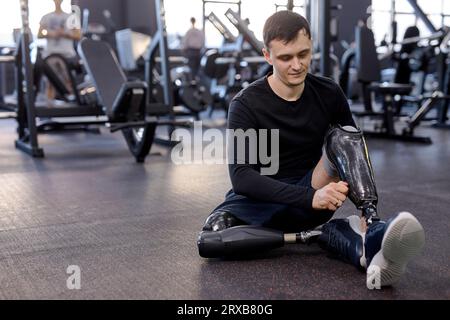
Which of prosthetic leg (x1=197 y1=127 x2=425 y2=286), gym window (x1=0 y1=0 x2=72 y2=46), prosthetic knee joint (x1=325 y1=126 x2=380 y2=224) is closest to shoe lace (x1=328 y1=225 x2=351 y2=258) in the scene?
prosthetic leg (x1=197 y1=127 x2=425 y2=286)

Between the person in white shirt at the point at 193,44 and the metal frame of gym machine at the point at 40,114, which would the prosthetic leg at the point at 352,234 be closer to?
the metal frame of gym machine at the point at 40,114

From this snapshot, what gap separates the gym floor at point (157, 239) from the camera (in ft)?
4.41

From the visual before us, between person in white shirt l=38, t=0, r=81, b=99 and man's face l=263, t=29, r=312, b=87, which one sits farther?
person in white shirt l=38, t=0, r=81, b=99

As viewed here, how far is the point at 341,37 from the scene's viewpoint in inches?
487

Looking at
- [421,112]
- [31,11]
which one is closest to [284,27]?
[31,11]

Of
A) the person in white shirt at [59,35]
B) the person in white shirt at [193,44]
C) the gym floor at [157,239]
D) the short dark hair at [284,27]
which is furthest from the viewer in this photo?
the person in white shirt at [193,44]

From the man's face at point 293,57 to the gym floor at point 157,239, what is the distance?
511 mm

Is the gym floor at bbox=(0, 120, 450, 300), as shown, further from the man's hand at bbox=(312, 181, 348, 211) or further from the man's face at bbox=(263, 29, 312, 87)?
the man's face at bbox=(263, 29, 312, 87)

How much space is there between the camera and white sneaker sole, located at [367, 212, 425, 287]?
1198 mm

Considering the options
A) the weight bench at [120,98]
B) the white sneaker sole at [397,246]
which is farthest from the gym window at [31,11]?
the white sneaker sole at [397,246]

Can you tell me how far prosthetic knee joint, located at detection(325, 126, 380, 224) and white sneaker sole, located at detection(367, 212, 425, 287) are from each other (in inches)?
5.0

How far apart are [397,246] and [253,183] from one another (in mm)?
428

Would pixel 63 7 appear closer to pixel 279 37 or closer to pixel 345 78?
pixel 345 78

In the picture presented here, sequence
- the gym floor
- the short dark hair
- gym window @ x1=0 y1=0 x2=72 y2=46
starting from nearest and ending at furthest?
1. the gym floor
2. the short dark hair
3. gym window @ x1=0 y1=0 x2=72 y2=46
